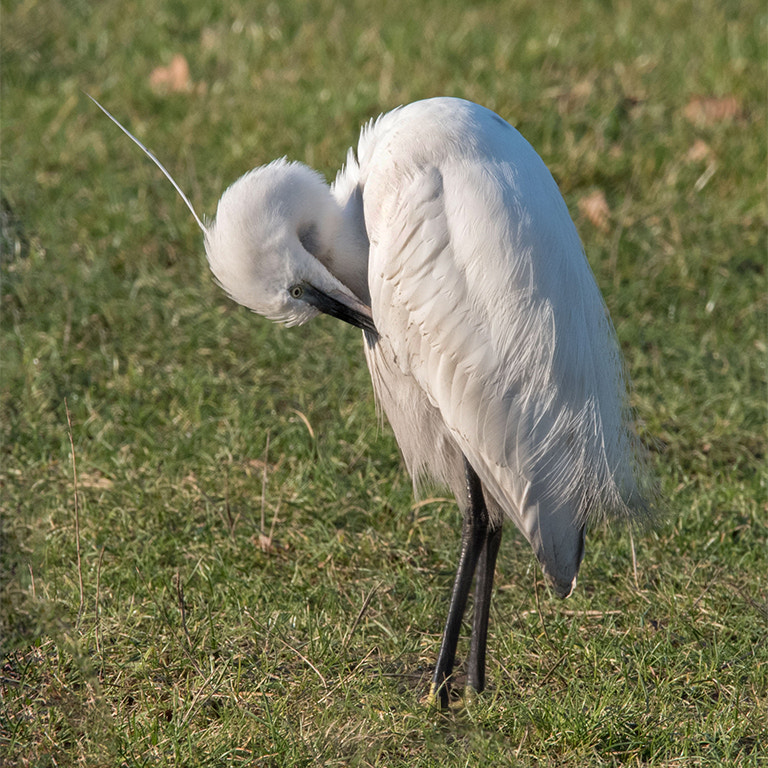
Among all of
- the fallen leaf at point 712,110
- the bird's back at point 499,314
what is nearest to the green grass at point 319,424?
the fallen leaf at point 712,110

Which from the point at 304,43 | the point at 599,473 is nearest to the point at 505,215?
the point at 599,473

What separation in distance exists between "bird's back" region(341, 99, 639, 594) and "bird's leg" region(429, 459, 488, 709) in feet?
0.43

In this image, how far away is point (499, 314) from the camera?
8.43ft

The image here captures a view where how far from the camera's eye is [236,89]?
5.65 metres

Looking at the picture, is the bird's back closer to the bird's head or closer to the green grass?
the bird's head

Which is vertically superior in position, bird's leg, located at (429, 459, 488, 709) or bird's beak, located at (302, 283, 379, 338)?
bird's beak, located at (302, 283, 379, 338)

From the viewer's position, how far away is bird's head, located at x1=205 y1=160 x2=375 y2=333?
2.62m

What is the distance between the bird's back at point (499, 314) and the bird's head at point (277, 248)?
119 mm

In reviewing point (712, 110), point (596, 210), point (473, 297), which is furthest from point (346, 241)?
point (712, 110)

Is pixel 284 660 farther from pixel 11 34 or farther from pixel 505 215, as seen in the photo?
pixel 11 34

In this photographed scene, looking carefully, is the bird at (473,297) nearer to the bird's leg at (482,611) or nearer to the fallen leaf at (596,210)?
the bird's leg at (482,611)

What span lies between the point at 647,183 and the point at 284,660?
10.4 ft

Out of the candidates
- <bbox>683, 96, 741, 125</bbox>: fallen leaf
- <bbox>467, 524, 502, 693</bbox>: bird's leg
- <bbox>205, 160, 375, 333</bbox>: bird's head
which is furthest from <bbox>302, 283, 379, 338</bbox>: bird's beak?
<bbox>683, 96, 741, 125</bbox>: fallen leaf

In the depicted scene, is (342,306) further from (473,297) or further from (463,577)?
(463,577)
